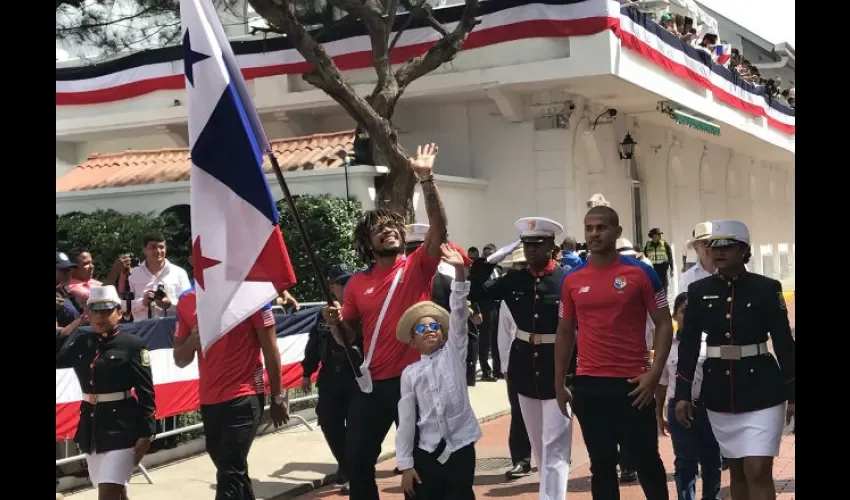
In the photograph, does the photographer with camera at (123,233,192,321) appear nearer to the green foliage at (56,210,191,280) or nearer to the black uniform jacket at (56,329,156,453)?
the black uniform jacket at (56,329,156,453)

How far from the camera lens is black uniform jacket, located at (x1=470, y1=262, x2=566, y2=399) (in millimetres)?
7922

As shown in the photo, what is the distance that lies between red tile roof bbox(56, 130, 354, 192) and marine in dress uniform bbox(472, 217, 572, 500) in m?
12.1

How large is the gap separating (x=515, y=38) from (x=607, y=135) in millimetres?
4622

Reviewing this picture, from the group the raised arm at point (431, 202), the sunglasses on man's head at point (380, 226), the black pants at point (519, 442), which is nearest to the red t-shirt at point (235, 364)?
the sunglasses on man's head at point (380, 226)

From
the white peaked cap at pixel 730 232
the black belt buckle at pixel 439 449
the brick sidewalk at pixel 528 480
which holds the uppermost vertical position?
the white peaked cap at pixel 730 232

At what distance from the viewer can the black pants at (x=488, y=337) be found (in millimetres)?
16125

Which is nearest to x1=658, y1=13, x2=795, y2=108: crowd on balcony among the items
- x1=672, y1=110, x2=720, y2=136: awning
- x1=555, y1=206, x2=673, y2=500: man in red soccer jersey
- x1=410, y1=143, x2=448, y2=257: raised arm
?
x1=672, y1=110, x2=720, y2=136: awning

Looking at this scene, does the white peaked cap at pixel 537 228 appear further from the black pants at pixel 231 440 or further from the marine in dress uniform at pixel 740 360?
the black pants at pixel 231 440

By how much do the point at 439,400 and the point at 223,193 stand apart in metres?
1.63

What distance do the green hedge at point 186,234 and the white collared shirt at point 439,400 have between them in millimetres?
12467

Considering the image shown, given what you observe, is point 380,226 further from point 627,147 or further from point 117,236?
point 627,147

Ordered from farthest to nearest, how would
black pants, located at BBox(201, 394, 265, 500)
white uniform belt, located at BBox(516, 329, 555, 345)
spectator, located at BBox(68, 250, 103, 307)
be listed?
spectator, located at BBox(68, 250, 103, 307) < white uniform belt, located at BBox(516, 329, 555, 345) < black pants, located at BBox(201, 394, 265, 500)

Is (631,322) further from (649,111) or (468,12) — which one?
(649,111)
